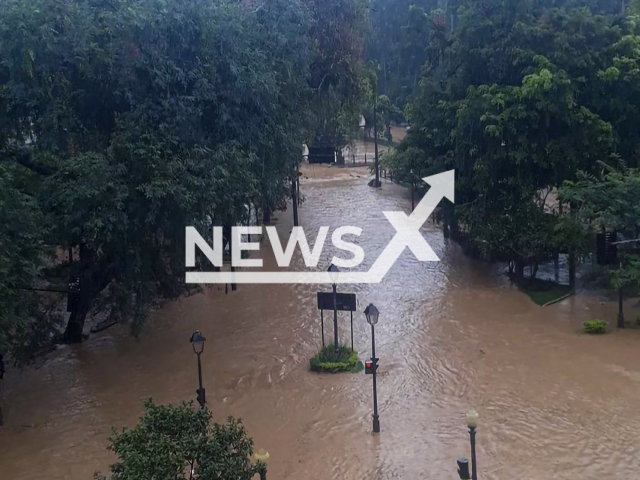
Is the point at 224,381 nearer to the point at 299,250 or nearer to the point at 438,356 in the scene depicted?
the point at 438,356

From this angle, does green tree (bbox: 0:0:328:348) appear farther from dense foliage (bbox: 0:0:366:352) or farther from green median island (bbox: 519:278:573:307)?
green median island (bbox: 519:278:573:307)

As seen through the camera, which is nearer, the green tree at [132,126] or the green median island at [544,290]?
the green tree at [132,126]

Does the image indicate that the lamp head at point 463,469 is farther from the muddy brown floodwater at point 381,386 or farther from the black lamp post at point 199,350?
the black lamp post at point 199,350

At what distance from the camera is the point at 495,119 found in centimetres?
1903

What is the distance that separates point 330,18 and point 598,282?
10.2m

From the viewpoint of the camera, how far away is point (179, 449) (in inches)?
287

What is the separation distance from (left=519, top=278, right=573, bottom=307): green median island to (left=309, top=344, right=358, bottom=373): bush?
619cm

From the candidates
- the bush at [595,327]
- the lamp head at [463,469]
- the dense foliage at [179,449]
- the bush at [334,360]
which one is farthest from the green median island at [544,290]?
the dense foliage at [179,449]

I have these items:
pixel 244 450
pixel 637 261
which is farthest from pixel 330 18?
pixel 244 450

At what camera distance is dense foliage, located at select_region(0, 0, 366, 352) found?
1299 centimetres

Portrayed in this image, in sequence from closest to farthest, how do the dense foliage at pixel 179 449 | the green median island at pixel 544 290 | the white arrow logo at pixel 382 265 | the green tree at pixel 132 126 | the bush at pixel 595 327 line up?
the dense foliage at pixel 179 449 < the green tree at pixel 132 126 < the bush at pixel 595 327 < the green median island at pixel 544 290 < the white arrow logo at pixel 382 265

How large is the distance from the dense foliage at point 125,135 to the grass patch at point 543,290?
8357 mm

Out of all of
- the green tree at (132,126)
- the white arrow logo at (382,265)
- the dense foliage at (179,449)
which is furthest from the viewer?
the white arrow logo at (382,265)

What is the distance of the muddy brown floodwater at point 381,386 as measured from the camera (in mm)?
11281
